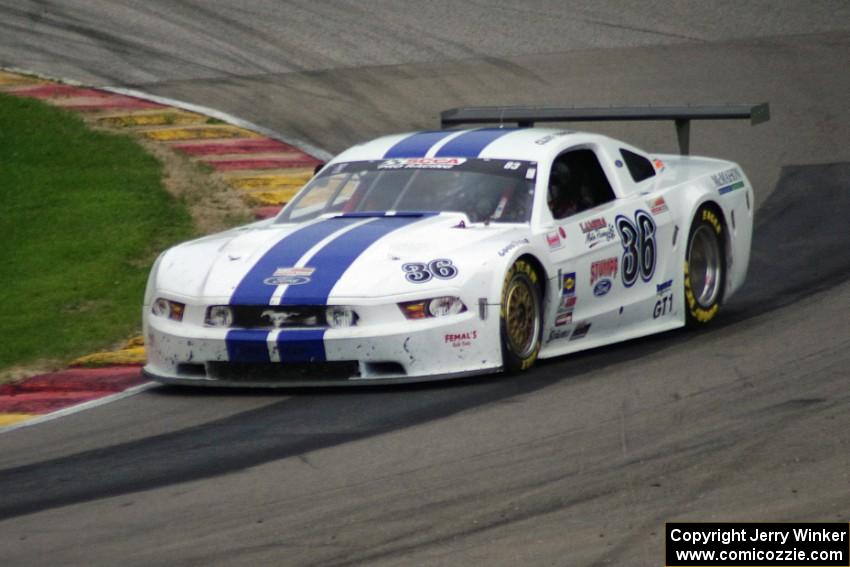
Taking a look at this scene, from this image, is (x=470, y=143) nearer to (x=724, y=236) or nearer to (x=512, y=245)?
(x=512, y=245)

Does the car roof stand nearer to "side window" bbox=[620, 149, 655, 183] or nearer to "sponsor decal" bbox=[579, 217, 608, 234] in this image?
"side window" bbox=[620, 149, 655, 183]

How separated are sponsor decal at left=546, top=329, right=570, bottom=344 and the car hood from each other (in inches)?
21.9

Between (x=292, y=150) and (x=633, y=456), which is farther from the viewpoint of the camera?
(x=292, y=150)

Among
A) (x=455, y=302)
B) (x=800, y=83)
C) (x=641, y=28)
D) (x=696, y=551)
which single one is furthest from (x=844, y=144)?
(x=696, y=551)

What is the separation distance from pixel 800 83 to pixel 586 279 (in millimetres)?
9403

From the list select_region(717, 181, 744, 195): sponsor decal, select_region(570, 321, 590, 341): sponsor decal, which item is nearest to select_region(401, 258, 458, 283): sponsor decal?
select_region(570, 321, 590, 341): sponsor decal

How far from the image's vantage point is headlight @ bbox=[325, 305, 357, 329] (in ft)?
27.9

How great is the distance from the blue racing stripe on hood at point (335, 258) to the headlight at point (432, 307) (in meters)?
0.40

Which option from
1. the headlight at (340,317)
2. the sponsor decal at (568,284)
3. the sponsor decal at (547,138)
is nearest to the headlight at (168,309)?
the headlight at (340,317)

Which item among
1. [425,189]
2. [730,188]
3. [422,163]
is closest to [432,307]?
[425,189]

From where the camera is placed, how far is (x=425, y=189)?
9695 millimetres

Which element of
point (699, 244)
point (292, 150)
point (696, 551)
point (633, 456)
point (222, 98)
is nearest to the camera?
point (696, 551)

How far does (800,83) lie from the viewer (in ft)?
59.1

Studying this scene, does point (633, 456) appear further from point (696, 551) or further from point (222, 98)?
point (222, 98)
